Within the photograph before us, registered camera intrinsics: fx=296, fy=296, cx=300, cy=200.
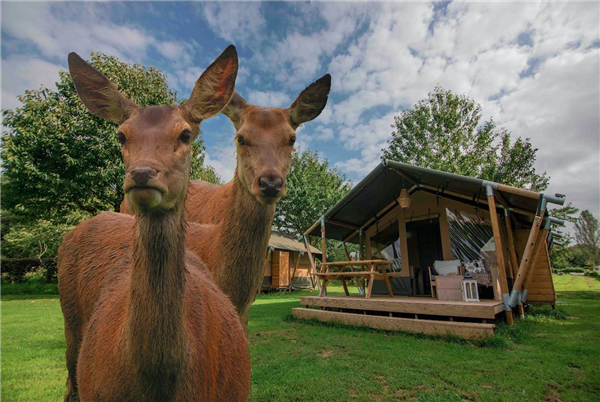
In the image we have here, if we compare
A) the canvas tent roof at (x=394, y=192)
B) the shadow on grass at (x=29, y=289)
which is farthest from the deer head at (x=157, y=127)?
the shadow on grass at (x=29, y=289)

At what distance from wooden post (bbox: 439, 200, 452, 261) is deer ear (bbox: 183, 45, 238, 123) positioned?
10.5 m

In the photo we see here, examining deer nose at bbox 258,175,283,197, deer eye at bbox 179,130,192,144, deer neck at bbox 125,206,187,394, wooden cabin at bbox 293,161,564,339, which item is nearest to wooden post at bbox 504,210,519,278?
wooden cabin at bbox 293,161,564,339

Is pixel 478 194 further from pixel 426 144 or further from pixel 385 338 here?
pixel 426 144

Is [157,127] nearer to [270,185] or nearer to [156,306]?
[156,306]

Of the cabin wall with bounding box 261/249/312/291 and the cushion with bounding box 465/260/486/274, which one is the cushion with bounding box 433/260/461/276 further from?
the cabin wall with bounding box 261/249/312/291

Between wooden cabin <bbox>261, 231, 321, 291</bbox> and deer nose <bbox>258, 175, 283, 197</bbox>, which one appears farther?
wooden cabin <bbox>261, 231, 321, 291</bbox>

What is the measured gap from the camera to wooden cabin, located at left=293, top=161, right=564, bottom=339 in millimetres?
7680

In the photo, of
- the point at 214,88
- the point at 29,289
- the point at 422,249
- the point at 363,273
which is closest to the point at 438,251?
the point at 422,249

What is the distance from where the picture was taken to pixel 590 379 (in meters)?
4.34

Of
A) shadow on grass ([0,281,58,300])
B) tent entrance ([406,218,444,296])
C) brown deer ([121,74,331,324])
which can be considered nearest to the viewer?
brown deer ([121,74,331,324])

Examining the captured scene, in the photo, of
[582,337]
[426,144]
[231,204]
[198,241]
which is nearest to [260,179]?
[231,204]

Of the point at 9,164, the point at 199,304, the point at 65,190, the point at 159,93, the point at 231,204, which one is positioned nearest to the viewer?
the point at 199,304

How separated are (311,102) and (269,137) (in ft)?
2.78

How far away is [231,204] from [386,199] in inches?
380
